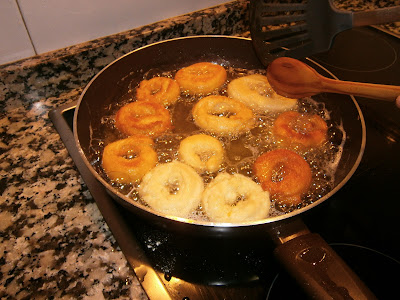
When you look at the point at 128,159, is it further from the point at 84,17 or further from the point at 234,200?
the point at 84,17

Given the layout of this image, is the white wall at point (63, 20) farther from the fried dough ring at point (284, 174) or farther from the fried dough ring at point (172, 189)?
the fried dough ring at point (284, 174)

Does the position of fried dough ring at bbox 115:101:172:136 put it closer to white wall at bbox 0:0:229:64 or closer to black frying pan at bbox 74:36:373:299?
black frying pan at bbox 74:36:373:299

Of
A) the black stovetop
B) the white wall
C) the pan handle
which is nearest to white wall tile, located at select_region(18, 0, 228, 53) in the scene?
the white wall

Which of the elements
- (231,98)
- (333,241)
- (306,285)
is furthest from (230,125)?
(306,285)

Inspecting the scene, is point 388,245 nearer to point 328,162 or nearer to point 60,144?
point 328,162

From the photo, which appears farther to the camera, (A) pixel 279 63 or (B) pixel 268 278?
(A) pixel 279 63

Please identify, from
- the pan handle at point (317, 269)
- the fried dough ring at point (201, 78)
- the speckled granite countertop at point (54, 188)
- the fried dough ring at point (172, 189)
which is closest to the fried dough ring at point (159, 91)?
the fried dough ring at point (201, 78)
